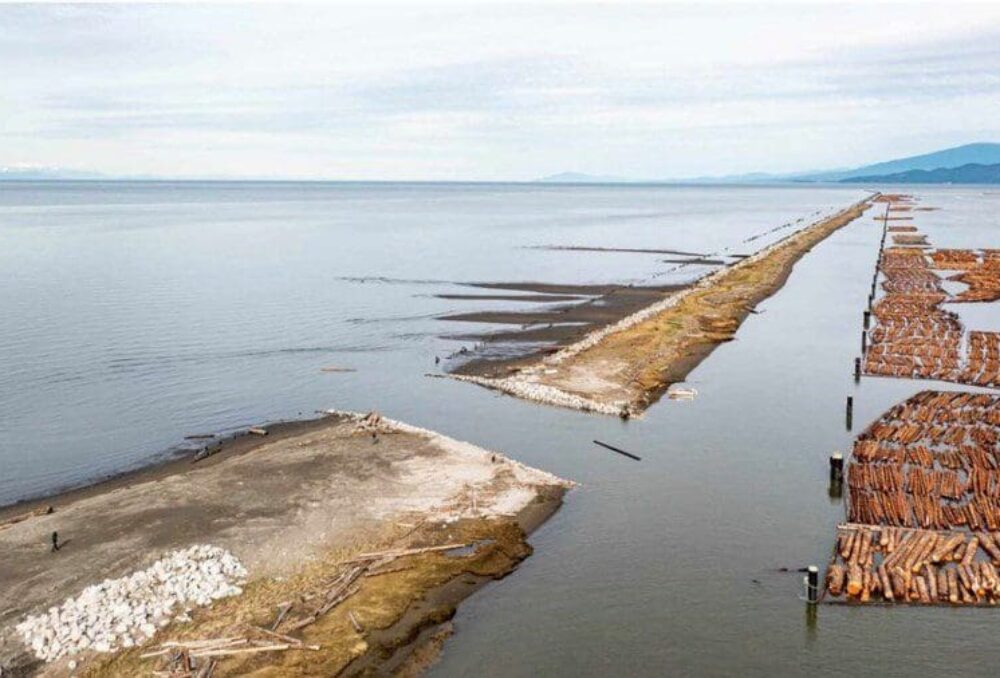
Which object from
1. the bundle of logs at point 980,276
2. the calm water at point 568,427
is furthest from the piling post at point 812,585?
the bundle of logs at point 980,276

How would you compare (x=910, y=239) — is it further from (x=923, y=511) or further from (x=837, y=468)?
(x=923, y=511)

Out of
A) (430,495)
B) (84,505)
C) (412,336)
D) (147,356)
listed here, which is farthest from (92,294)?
(430,495)

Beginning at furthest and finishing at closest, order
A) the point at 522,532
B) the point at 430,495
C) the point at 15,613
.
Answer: the point at 430,495
the point at 522,532
the point at 15,613

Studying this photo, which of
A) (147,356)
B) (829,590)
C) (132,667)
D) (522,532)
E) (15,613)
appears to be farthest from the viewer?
(147,356)

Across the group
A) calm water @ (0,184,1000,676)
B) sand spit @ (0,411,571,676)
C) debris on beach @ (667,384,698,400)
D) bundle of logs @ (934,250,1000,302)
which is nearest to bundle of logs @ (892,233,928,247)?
bundle of logs @ (934,250,1000,302)

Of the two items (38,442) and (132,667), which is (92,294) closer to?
(38,442)

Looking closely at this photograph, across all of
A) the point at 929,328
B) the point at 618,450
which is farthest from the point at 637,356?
the point at 929,328
